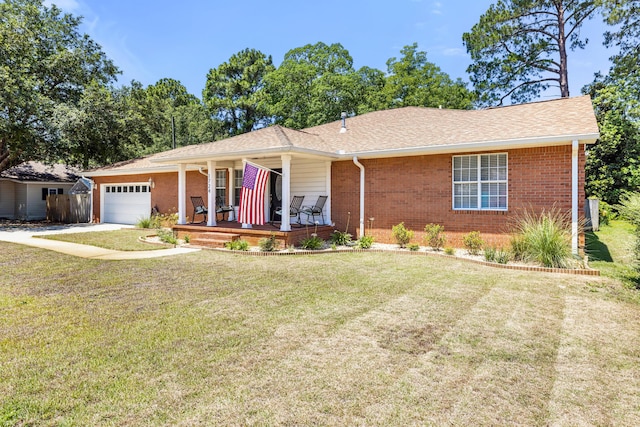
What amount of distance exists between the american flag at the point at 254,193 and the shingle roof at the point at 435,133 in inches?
26.3

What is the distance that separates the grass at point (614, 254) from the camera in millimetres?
7449

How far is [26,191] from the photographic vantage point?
26.5m

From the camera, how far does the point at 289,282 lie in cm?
718

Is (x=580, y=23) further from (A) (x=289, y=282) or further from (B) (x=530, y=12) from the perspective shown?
(A) (x=289, y=282)

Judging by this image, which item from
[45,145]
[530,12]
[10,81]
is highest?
[530,12]

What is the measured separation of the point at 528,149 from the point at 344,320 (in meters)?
7.89

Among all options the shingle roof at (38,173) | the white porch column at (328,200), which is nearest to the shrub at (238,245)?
the white porch column at (328,200)

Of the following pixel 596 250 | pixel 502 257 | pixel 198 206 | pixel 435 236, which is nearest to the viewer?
pixel 502 257

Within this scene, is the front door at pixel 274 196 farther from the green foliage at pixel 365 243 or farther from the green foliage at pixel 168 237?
the green foliage at pixel 365 243

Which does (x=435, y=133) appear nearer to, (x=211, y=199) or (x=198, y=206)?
(x=211, y=199)

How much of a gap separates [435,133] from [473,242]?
3.85 metres

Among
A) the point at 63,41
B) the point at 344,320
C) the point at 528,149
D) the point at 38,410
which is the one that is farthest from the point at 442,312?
the point at 63,41

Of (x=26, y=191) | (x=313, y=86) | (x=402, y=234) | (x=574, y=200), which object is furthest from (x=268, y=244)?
(x=26, y=191)

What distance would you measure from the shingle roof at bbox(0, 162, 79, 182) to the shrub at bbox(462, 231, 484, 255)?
27.1 meters
